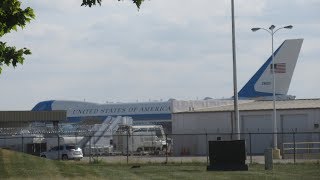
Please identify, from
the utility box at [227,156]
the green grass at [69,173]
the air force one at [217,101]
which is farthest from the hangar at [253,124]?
the green grass at [69,173]

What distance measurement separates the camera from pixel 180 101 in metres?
78.8

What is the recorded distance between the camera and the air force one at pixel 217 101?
79.6 m

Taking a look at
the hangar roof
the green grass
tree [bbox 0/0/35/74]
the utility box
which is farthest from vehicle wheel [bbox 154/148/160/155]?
tree [bbox 0/0/35/74]

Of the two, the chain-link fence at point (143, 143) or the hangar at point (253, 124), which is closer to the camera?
the chain-link fence at point (143, 143)

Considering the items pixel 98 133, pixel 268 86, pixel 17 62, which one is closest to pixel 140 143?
pixel 98 133

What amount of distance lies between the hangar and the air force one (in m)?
4.76

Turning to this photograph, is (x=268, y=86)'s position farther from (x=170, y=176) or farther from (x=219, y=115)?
(x=170, y=176)

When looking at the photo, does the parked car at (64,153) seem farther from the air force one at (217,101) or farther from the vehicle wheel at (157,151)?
the air force one at (217,101)

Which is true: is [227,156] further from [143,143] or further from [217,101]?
[217,101]

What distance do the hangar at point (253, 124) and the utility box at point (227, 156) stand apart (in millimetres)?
25532

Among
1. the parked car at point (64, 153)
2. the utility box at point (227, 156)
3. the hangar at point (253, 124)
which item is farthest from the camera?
the hangar at point (253, 124)

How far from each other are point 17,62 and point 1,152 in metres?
15.4

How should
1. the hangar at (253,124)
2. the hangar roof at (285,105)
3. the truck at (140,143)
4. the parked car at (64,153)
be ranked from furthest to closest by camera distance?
1. the truck at (140,143)
2. the hangar roof at (285,105)
3. the hangar at (253,124)
4. the parked car at (64,153)

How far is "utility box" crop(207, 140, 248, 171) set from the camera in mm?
34031
